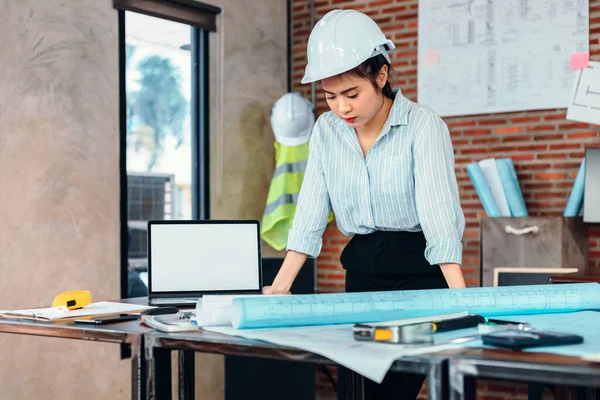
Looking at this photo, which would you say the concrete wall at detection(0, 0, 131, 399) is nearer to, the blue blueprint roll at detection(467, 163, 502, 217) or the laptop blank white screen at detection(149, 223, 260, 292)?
the laptop blank white screen at detection(149, 223, 260, 292)

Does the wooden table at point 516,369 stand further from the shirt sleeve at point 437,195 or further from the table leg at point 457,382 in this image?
the shirt sleeve at point 437,195

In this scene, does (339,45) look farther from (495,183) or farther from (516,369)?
(495,183)

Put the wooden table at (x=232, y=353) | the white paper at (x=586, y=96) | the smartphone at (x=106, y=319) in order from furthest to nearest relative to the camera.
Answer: the white paper at (x=586, y=96) < the smartphone at (x=106, y=319) < the wooden table at (x=232, y=353)

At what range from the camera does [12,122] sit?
11.8ft

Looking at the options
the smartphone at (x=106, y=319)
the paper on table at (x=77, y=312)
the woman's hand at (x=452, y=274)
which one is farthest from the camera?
the woman's hand at (x=452, y=274)

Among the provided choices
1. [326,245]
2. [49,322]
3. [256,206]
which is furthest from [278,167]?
[49,322]

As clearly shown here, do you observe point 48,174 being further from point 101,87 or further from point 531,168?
point 531,168

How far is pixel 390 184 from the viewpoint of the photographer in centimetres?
213

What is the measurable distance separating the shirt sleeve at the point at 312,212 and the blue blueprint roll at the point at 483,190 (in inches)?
92.8

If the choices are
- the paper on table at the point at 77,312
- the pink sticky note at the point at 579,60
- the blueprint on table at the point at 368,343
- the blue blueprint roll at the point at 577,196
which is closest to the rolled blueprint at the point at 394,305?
the blueprint on table at the point at 368,343

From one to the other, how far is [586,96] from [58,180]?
2827 mm

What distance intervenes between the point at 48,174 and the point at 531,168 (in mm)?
2648

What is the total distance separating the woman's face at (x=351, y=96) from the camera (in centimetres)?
201

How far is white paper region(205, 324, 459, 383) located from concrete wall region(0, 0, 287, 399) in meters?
2.36
